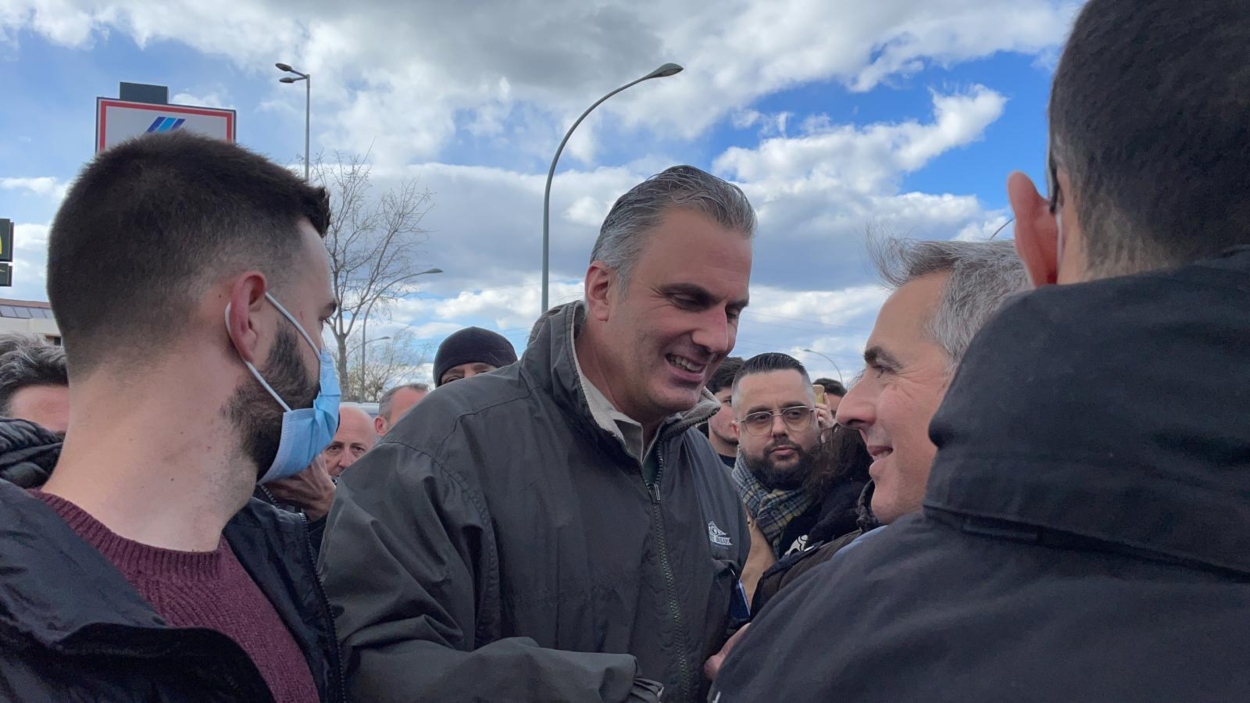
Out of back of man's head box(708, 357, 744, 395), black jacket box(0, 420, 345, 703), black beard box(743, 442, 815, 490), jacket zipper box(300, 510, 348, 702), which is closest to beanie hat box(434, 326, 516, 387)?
back of man's head box(708, 357, 744, 395)

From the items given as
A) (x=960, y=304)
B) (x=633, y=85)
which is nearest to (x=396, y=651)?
(x=960, y=304)

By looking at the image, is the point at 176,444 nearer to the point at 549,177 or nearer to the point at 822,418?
the point at 822,418

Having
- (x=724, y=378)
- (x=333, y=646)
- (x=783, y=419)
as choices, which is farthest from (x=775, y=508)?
(x=333, y=646)

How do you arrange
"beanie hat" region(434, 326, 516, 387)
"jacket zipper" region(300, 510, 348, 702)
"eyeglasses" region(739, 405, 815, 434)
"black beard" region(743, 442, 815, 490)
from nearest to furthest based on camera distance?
"jacket zipper" region(300, 510, 348, 702)
"black beard" region(743, 442, 815, 490)
"eyeglasses" region(739, 405, 815, 434)
"beanie hat" region(434, 326, 516, 387)

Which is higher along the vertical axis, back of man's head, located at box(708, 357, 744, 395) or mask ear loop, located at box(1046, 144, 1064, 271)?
mask ear loop, located at box(1046, 144, 1064, 271)

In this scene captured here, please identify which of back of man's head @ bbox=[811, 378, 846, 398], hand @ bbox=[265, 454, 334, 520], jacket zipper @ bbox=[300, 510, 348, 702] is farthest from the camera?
back of man's head @ bbox=[811, 378, 846, 398]

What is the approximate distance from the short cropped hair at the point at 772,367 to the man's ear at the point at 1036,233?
399 centimetres

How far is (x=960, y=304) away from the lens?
6.42 feet

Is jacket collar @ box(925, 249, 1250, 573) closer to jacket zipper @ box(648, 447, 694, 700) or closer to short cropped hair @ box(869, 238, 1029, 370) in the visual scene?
short cropped hair @ box(869, 238, 1029, 370)

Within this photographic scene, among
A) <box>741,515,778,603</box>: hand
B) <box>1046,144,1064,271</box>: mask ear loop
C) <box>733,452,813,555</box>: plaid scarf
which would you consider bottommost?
<box>741,515,778,603</box>: hand

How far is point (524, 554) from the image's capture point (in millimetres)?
2008

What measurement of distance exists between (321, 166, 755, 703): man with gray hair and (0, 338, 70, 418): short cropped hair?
5.65 ft

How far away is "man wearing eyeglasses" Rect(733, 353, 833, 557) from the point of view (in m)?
4.04

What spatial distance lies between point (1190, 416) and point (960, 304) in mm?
1300
